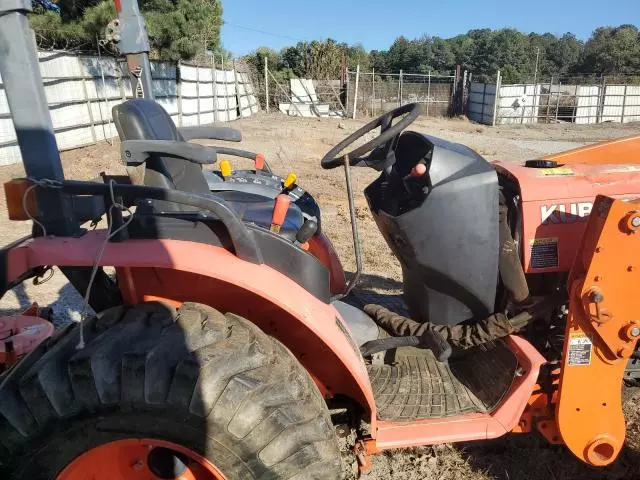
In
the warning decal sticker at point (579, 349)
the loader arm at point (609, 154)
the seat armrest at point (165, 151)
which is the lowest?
the warning decal sticker at point (579, 349)

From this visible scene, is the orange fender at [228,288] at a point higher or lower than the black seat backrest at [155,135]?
lower

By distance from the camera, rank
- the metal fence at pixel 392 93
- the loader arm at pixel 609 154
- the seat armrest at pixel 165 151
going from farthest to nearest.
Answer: the metal fence at pixel 392 93 < the loader arm at pixel 609 154 < the seat armrest at pixel 165 151

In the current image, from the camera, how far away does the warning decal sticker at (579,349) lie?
1883 millimetres

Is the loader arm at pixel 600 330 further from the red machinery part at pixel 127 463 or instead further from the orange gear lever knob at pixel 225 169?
the orange gear lever knob at pixel 225 169

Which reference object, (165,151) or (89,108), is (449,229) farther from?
(89,108)

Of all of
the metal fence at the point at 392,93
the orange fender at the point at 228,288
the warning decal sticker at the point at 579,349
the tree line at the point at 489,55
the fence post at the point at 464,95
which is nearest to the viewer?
the orange fender at the point at 228,288

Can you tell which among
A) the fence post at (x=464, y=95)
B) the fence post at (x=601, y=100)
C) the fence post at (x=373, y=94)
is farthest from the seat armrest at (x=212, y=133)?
the fence post at (x=601, y=100)

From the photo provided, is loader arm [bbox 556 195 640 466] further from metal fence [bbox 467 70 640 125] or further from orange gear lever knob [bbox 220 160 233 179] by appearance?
metal fence [bbox 467 70 640 125]

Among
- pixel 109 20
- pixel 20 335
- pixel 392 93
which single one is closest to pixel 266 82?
pixel 392 93

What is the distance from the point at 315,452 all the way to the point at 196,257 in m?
0.66

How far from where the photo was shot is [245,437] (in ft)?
4.83

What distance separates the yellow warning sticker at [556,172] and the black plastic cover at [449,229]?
24cm

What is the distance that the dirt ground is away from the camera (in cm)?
234

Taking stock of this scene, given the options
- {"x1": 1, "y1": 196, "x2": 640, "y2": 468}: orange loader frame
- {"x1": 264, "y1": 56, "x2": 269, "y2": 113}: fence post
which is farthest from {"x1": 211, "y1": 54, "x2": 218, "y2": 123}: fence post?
{"x1": 1, "y1": 196, "x2": 640, "y2": 468}: orange loader frame
